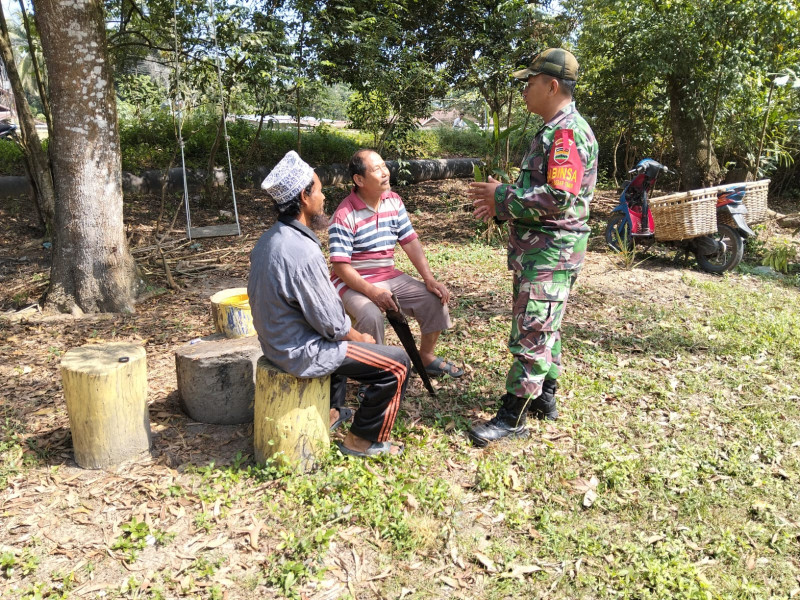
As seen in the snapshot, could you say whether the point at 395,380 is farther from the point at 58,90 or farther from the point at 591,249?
the point at 591,249

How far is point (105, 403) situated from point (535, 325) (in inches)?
90.6

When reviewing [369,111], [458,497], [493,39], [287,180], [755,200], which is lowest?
[458,497]

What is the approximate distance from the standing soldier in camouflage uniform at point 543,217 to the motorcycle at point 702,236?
13.7 ft

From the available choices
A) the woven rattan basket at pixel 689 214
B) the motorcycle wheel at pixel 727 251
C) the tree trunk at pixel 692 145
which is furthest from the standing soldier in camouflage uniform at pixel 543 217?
the tree trunk at pixel 692 145

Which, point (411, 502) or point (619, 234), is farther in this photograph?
point (619, 234)

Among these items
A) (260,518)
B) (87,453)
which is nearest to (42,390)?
(87,453)

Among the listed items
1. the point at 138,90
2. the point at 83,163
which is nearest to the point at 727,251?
the point at 83,163

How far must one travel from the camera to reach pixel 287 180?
2863 mm

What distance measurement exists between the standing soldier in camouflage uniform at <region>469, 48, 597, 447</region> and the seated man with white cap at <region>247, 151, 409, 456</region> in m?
0.77

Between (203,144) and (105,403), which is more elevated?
(203,144)

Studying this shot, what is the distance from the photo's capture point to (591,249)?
26.4ft

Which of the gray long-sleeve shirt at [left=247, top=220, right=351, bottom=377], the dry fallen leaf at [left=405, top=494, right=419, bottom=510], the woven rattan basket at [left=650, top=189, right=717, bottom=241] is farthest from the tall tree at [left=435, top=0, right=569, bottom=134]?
the dry fallen leaf at [left=405, top=494, right=419, bottom=510]

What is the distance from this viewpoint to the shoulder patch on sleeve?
121 inches

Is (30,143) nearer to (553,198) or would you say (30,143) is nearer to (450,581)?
(553,198)
